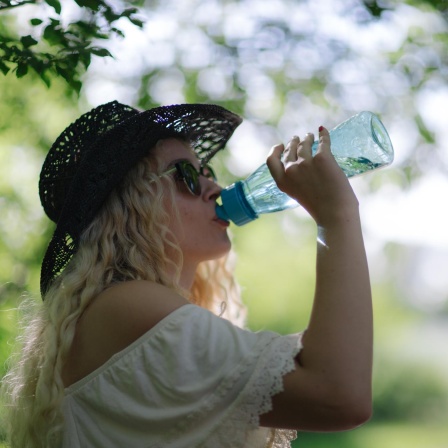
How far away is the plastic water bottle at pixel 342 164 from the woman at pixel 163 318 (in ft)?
0.21

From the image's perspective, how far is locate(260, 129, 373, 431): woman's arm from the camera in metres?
1.45

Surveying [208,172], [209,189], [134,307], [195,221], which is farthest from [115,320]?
[208,172]

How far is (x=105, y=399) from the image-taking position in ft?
5.45

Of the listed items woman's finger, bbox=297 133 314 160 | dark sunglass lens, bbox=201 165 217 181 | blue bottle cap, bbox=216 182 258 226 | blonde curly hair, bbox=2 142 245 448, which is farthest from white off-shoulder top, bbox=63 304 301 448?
dark sunglass lens, bbox=201 165 217 181

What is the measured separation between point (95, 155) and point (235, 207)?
413 millimetres

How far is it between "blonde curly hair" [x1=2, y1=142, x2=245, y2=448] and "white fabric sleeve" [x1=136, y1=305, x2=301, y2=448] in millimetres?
283

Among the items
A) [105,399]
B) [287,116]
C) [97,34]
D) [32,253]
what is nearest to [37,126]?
[32,253]

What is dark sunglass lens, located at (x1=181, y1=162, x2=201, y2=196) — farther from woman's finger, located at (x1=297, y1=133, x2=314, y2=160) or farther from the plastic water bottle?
woman's finger, located at (x1=297, y1=133, x2=314, y2=160)

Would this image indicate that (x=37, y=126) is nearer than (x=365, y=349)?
No

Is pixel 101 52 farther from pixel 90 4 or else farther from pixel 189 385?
pixel 189 385

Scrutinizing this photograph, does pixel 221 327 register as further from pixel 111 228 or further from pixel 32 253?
pixel 32 253

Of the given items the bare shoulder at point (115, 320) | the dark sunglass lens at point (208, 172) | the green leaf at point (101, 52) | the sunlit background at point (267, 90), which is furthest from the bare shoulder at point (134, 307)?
the sunlit background at point (267, 90)

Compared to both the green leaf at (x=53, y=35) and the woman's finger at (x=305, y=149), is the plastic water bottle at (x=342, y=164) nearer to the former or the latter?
the woman's finger at (x=305, y=149)

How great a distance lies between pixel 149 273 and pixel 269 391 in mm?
528
